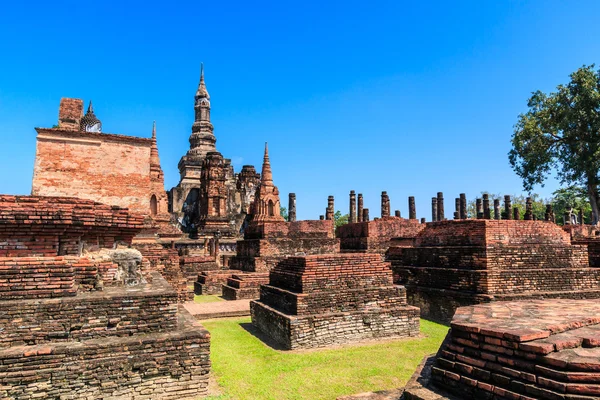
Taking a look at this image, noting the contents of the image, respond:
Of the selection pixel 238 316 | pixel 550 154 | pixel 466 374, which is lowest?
pixel 238 316

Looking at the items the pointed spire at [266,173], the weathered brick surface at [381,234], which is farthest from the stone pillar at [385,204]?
the weathered brick surface at [381,234]

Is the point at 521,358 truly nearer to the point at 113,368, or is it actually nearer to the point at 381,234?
the point at 113,368

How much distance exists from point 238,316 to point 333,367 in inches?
177

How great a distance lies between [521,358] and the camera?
3139mm

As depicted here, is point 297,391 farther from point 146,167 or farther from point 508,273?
point 146,167

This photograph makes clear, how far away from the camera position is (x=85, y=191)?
14516 mm

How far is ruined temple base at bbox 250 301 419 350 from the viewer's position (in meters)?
6.94

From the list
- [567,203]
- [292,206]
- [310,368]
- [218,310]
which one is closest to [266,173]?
[292,206]

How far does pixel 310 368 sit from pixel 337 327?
1.38 meters

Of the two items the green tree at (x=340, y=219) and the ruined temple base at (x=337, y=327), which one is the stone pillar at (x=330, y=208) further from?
the ruined temple base at (x=337, y=327)

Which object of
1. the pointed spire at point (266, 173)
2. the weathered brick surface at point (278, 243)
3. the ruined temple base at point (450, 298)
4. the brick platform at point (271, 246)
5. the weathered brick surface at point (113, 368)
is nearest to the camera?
the weathered brick surface at point (113, 368)

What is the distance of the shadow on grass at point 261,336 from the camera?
23.5 feet

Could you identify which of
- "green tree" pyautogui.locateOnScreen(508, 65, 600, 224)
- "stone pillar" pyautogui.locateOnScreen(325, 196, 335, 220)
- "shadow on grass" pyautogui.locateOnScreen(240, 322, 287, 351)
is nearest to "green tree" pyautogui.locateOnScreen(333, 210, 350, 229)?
"stone pillar" pyautogui.locateOnScreen(325, 196, 335, 220)

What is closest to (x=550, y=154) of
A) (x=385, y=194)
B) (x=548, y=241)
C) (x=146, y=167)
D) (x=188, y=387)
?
(x=385, y=194)
